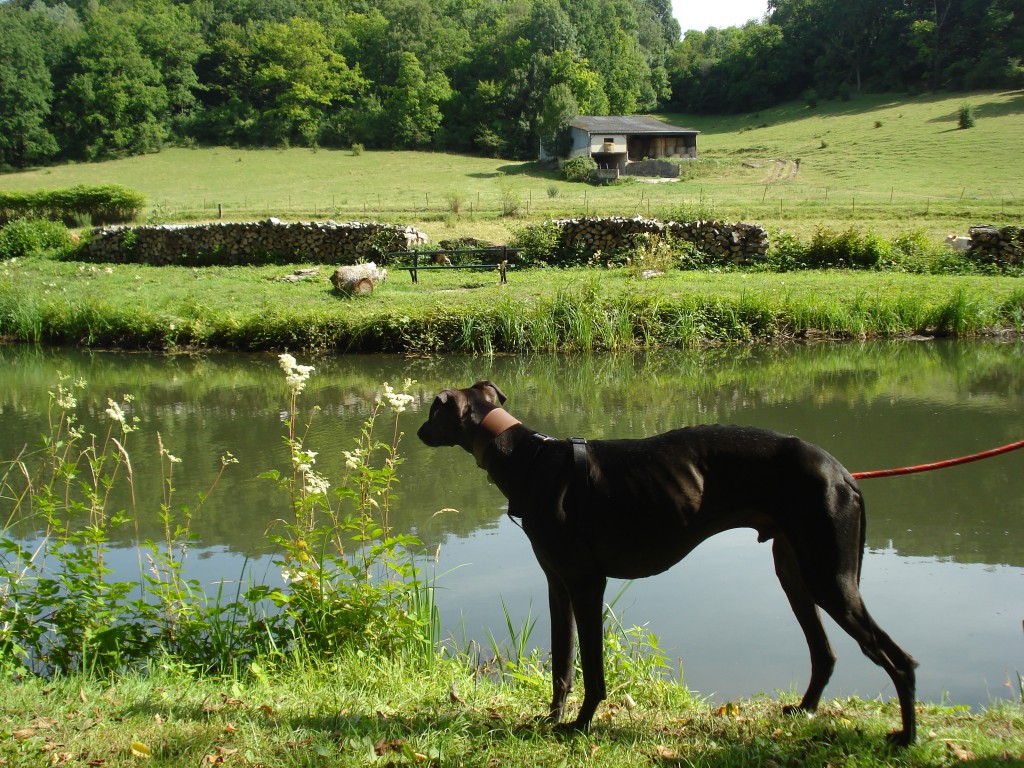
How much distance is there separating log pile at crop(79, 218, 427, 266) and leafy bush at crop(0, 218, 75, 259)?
1131mm

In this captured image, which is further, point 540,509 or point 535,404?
point 535,404

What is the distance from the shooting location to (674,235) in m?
24.2

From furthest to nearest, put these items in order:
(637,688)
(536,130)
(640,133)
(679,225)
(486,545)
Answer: (536,130), (640,133), (679,225), (486,545), (637,688)

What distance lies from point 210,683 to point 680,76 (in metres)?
87.3

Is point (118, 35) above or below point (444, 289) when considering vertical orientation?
above

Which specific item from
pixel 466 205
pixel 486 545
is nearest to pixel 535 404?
pixel 486 545

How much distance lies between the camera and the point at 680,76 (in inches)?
3322

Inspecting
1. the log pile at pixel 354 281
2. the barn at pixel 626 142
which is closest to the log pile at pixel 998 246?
the log pile at pixel 354 281

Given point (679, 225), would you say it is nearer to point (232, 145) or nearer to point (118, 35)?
Result: point (232, 145)

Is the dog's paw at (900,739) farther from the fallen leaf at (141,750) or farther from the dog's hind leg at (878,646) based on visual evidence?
the fallen leaf at (141,750)

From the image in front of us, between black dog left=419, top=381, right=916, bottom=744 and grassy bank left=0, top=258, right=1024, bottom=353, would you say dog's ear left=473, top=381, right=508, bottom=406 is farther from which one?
grassy bank left=0, top=258, right=1024, bottom=353

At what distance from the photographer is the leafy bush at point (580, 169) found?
170ft

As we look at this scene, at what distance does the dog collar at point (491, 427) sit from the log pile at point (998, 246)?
2179 centimetres

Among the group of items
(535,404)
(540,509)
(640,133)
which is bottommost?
(535,404)
